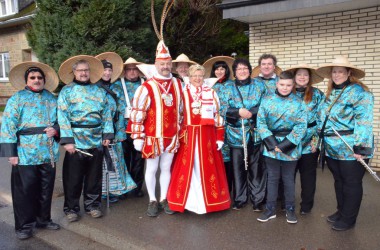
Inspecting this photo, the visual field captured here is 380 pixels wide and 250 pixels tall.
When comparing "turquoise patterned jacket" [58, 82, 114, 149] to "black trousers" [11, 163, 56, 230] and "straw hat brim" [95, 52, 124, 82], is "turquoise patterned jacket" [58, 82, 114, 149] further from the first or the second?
"straw hat brim" [95, 52, 124, 82]

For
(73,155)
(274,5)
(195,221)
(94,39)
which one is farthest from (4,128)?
(94,39)

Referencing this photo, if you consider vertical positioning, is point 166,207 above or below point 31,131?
below

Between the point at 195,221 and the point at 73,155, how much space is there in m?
1.59

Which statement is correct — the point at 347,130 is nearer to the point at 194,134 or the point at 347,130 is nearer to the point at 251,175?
the point at 251,175

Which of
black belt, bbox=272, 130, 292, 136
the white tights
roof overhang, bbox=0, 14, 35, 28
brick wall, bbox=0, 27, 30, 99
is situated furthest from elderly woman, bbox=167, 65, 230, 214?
brick wall, bbox=0, 27, 30, 99

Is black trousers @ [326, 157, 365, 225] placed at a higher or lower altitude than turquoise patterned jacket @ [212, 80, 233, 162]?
lower

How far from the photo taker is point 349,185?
11.7 ft

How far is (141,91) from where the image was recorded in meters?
3.85

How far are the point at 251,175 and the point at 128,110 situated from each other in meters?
1.78

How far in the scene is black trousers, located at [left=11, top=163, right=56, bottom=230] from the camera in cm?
370

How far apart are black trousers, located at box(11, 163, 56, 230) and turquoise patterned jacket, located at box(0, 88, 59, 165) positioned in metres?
0.12

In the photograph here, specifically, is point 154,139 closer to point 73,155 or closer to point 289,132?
point 73,155

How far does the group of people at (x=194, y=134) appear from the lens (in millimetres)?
3590

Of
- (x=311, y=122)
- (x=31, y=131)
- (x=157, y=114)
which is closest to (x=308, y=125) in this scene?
(x=311, y=122)
